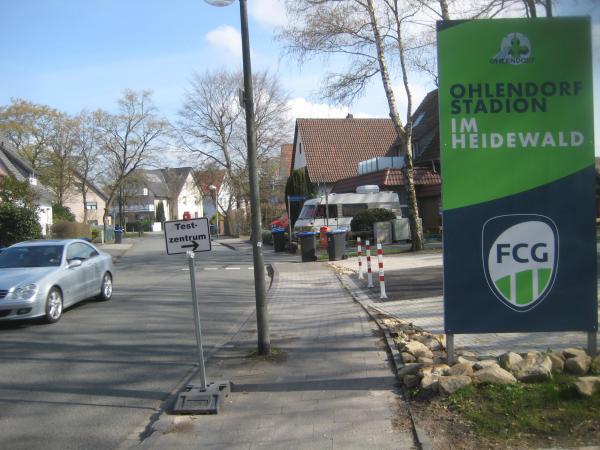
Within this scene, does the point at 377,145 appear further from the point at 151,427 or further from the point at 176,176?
the point at 176,176

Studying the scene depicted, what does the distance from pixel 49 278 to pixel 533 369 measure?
7.89m

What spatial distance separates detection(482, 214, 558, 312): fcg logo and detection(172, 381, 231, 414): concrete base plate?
2.92 m

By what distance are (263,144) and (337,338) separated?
119 ft

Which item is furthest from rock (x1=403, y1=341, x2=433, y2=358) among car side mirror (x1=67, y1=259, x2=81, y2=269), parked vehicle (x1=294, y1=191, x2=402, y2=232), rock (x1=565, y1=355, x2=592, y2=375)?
parked vehicle (x1=294, y1=191, x2=402, y2=232)

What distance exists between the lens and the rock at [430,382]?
527 cm

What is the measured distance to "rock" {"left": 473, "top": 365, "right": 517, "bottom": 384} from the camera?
17.0 ft

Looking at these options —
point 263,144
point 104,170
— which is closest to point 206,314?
point 263,144

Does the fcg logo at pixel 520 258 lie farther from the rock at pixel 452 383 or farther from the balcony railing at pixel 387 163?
the balcony railing at pixel 387 163

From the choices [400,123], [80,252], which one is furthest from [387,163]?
[80,252]

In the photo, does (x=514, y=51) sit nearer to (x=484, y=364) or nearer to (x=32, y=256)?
(x=484, y=364)

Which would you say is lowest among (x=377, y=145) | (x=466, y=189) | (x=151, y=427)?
(x=151, y=427)

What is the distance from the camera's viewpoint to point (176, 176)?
105875 millimetres

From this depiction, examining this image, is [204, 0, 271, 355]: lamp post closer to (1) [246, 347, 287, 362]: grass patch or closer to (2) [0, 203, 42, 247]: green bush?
(1) [246, 347, 287, 362]: grass patch

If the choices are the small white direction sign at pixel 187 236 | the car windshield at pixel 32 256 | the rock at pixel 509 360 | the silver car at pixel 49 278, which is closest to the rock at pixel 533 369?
the rock at pixel 509 360
